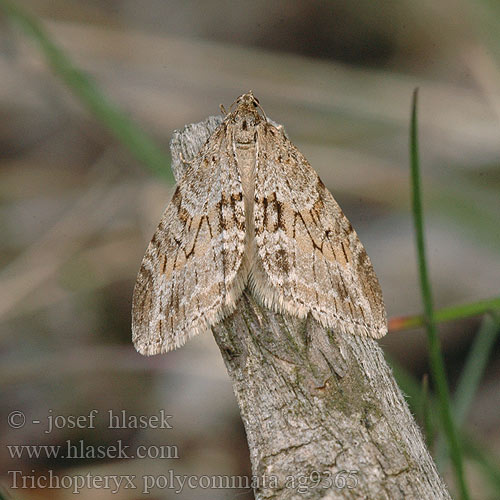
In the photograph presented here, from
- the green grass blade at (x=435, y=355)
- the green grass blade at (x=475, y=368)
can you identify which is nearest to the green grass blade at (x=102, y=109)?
the green grass blade at (x=435, y=355)

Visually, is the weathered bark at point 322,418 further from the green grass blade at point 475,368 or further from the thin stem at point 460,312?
the green grass blade at point 475,368

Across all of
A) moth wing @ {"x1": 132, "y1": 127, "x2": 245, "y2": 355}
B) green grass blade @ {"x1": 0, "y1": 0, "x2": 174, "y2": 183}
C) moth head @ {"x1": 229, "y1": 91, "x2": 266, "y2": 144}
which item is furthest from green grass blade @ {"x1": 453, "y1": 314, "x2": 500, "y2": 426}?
green grass blade @ {"x1": 0, "y1": 0, "x2": 174, "y2": 183}

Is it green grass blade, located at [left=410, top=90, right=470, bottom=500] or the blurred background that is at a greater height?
the blurred background

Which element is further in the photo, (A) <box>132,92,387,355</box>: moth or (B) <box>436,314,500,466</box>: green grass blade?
(B) <box>436,314,500,466</box>: green grass blade

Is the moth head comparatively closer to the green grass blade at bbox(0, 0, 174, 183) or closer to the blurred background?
the green grass blade at bbox(0, 0, 174, 183)

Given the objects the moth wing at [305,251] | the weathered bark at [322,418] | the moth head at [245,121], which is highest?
the moth head at [245,121]

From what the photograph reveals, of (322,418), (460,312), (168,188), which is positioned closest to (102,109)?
(168,188)
